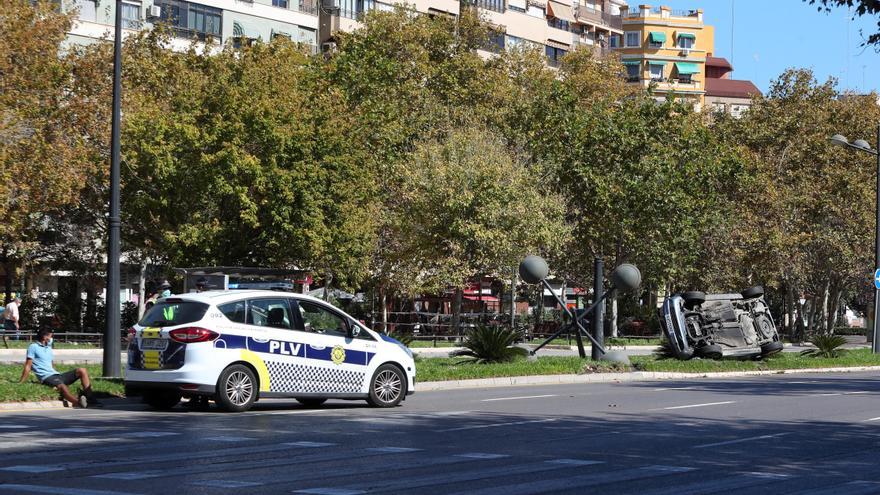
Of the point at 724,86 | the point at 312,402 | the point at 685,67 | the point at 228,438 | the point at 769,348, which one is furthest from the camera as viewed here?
the point at 724,86

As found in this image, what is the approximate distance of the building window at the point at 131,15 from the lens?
210ft

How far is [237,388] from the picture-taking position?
1841cm

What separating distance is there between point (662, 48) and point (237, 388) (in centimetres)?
11762

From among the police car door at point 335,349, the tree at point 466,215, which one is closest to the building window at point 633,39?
the tree at point 466,215

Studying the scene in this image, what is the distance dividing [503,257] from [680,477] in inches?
1641

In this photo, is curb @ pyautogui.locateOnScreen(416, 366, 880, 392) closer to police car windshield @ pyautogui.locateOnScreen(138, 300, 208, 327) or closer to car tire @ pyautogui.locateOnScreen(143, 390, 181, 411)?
car tire @ pyautogui.locateOnScreen(143, 390, 181, 411)

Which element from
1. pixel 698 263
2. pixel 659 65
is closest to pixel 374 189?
pixel 698 263

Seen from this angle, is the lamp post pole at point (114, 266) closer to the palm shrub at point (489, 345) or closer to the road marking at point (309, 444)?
the road marking at point (309, 444)

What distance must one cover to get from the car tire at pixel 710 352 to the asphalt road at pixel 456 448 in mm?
11405

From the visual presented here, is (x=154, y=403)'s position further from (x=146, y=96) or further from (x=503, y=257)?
(x=503, y=257)

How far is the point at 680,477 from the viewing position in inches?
477

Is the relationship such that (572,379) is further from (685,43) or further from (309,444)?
(685,43)

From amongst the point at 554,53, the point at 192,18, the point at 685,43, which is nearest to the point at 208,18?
the point at 192,18

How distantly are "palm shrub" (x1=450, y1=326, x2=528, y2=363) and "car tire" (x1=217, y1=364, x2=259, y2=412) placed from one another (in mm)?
11820
